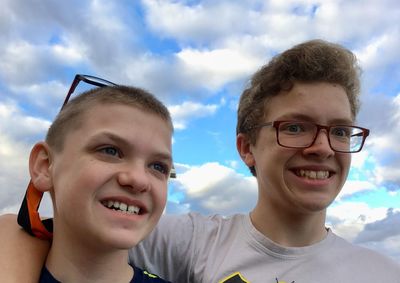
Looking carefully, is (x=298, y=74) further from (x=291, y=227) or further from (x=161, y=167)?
(x=161, y=167)

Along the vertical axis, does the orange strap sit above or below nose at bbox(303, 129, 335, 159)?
below

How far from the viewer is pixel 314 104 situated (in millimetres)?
3109

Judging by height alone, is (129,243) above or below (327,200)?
below

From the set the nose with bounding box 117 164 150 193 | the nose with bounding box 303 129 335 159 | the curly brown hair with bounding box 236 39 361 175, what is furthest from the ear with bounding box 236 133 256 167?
the nose with bounding box 117 164 150 193

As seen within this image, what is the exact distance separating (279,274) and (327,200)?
2.00 feet

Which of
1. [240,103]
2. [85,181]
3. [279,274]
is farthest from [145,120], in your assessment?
[240,103]

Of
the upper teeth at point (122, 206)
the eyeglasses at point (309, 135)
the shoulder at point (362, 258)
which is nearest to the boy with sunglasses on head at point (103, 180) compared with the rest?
the upper teeth at point (122, 206)

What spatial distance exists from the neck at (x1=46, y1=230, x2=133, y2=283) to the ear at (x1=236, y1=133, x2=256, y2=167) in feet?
4.88

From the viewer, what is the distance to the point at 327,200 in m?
3.09

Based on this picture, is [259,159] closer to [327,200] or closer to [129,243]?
[327,200]

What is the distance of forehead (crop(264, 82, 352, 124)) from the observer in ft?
10.1

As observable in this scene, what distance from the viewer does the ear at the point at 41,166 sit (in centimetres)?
254

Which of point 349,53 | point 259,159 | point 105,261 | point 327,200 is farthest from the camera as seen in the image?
point 349,53

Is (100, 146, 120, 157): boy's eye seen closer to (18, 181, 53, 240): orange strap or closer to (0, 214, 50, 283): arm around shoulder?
(18, 181, 53, 240): orange strap
